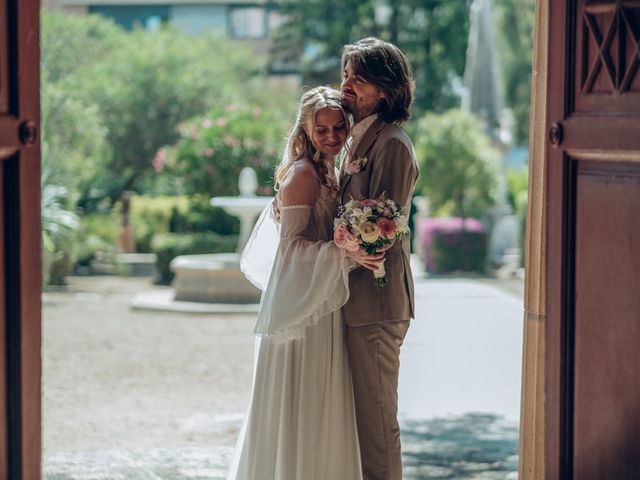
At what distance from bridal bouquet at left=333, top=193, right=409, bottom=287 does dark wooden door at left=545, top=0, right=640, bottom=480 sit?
560mm

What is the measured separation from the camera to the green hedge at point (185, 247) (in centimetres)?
1758

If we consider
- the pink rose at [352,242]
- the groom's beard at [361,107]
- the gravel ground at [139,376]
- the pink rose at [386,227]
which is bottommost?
the gravel ground at [139,376]

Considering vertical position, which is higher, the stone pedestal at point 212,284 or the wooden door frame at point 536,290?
the wooden door frame at point 536,290

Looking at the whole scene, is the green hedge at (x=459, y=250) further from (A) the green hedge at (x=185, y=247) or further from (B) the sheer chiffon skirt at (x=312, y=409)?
(B) the sheer chiffon skirt at (x=312, y=409)

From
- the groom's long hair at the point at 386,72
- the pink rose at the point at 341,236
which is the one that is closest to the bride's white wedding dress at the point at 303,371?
the pink rose at the point at 341,236

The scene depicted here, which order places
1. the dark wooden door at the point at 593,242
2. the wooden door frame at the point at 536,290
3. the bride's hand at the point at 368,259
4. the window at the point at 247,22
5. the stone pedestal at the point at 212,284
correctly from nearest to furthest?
the dark wooden door at the point at 593,242 < the bride's hand at the point at 368,259 < the wooden door frame at the point at 536,290 < the stone pedestal at the point at 212,284 < the window at the point at 247,22

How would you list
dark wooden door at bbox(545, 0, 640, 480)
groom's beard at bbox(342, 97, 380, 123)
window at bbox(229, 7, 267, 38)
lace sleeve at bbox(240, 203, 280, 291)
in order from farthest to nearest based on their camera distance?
window at bbox(229, 7, 267, 38) < lace sleeve at bbox(240, 203, 280, 291) < groom's beard at bbox(342, 97, 380, 123) < dark wooden door at bbox(545, 0, 640, 480)

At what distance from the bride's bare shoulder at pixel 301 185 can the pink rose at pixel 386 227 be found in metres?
0.38

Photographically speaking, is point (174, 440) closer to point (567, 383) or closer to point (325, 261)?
point (325, 261)

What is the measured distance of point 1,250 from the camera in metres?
3.76

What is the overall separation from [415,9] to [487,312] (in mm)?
21541

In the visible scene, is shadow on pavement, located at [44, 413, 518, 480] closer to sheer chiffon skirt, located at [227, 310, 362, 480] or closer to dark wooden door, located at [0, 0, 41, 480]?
sheer chiffon skirt, located at [227, 310, 362, 480]

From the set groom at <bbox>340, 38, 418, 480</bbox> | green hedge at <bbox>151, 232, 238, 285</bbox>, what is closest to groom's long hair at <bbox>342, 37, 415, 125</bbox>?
groom at <bbox>340, 38, 418, 480</bbox>

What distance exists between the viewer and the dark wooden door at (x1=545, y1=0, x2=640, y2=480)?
3.73 m
